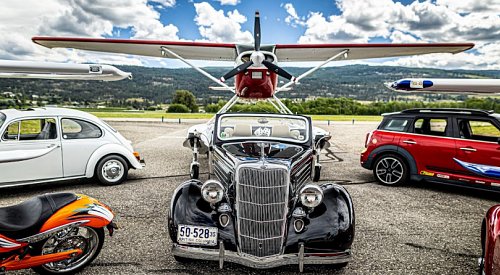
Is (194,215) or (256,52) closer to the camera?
(194,215)

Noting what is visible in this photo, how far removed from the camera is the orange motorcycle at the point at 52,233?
3.00 m

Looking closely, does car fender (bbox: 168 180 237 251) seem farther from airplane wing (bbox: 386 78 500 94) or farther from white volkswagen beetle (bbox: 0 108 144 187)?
airplane wing (bbox: 386 78 500 94)

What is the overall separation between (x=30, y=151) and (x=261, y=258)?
4856mm

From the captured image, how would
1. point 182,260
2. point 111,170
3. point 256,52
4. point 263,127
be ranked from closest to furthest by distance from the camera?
point 182,260 → point 263,127 → point 111,170 → point 256,52

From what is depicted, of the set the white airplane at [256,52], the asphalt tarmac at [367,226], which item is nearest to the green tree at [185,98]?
the white airplane at [256,52]

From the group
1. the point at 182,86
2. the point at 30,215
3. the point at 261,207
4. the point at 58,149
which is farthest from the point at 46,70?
the point at 182,86

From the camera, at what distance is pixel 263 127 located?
17.2ft

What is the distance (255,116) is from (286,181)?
197cm

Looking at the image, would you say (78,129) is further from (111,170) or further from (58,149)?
(111,170)

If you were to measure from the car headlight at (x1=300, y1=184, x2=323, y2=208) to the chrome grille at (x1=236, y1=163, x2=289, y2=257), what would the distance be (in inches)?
7.5

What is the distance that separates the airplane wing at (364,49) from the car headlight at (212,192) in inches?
418

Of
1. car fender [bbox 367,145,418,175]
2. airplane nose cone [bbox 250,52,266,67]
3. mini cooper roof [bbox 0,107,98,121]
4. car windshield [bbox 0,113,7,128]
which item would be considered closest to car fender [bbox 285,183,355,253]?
car fender [bbox 367,145,418,175]

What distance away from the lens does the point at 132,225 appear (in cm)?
478

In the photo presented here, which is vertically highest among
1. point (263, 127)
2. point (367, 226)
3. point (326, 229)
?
point (263, 127)
